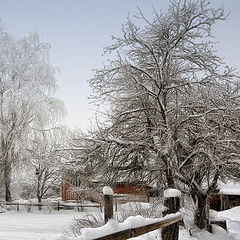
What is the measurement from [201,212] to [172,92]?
389cm

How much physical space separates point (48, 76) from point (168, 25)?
13539 mm

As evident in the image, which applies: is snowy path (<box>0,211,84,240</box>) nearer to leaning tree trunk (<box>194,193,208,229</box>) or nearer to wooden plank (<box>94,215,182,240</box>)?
leaning tree trunk (<box>194,193,208,229</box>)

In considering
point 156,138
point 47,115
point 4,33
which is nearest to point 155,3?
point 156,138

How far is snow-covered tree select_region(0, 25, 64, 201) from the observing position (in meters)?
17.9

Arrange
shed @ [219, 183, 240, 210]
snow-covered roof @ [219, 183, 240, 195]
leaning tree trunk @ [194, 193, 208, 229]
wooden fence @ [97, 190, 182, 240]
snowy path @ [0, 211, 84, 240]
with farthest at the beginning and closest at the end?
shed @ [219, 183, 240, 210]
snow-covered roof @ [219, 183, 240, 195]
snowy path @ [0, 211, 84, 240]
leaning tree trunk @ [194, 193, 208, 229]
wooden fence @ [97, 190, 182, 240]

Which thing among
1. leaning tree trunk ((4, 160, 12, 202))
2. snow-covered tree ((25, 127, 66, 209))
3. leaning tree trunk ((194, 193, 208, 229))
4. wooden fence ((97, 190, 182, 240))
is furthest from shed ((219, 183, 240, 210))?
wooden fence ((97, 190, 182, 240))

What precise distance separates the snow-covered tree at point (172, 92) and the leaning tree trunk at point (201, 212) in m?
1.27

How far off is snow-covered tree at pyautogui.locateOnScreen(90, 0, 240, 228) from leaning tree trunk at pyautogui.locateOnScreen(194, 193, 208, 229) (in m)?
1.27

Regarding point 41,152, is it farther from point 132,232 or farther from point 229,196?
point 132,232

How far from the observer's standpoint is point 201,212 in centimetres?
931

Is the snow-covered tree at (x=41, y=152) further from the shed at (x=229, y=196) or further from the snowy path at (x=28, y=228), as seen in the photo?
the shed at (x=229, y=196)

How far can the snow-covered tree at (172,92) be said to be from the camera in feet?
24.9

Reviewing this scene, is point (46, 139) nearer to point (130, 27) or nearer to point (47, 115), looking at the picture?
point (47, 115)

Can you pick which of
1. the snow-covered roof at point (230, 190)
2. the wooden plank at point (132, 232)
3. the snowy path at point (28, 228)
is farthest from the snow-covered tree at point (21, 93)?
the wooden plank at point (132, 232)
